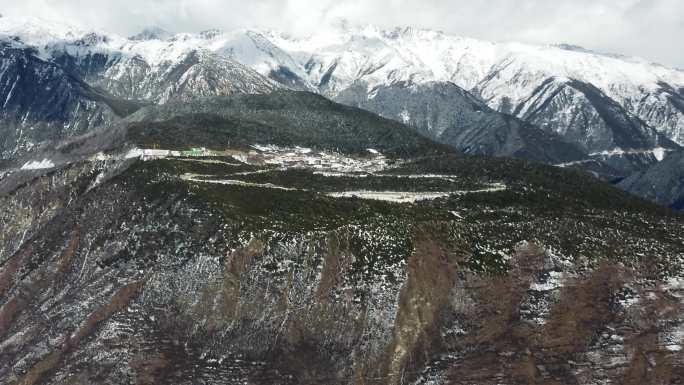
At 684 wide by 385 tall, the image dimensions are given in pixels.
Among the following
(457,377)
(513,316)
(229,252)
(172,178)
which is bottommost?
(457,377)

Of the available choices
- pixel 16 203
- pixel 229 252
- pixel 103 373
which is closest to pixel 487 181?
pixel 229 252

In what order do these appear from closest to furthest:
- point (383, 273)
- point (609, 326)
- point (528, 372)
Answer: point (528, 372) < point (609, 326) < point (383, 273)

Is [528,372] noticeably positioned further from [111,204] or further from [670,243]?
[111,204]

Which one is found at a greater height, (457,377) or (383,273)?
(383,273)

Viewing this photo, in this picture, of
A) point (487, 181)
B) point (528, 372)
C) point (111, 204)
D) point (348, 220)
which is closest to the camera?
point (528, 372)

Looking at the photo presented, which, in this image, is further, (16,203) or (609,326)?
(16,203)

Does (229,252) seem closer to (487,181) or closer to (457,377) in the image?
(457,377)

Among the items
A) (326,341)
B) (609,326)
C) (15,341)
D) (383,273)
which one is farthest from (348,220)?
(15,341)
